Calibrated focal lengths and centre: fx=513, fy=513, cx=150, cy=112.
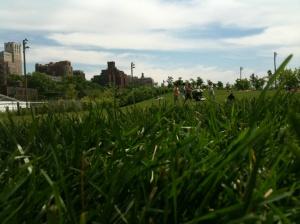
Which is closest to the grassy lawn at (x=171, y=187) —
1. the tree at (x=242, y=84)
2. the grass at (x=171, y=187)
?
the grass at (x=171, y=187)

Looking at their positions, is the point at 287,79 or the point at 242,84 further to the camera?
the point at 242,84

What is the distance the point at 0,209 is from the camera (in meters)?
1.12

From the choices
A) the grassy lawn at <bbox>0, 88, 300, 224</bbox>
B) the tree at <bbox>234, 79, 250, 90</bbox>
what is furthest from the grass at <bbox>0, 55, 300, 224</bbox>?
the tree at <bbox>234, 79, 250, 90</bbox>

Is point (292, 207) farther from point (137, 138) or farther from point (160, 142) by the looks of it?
point (137, 138)

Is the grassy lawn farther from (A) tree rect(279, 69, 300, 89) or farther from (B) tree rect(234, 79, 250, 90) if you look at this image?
(B) tree rect(234, 79, 250, 90)

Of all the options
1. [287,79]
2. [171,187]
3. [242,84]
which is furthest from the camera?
[242,84]

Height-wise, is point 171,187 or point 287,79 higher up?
point 287,79

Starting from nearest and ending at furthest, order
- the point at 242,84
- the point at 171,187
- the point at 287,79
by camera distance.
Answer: the point at 171,187 → the point at 287,79 → the point at 242,84

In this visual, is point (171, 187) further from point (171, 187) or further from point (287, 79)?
point (287, 79)

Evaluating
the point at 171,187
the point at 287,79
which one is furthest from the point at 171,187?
the point at 287,79

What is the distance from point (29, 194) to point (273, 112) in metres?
1.82

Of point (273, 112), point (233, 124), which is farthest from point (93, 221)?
point (273, 112)

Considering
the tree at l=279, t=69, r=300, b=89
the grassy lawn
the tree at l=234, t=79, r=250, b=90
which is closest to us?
the grassy lawn

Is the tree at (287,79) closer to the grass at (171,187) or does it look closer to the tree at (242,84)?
the grass at (171,187)
